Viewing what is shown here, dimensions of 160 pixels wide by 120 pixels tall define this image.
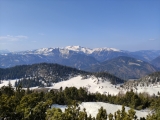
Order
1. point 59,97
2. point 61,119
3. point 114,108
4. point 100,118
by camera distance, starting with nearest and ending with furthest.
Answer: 1. point 61,119
2. point 100,118
3. point 114,108
4. point 59,97

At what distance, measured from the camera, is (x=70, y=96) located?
15100 centimetres

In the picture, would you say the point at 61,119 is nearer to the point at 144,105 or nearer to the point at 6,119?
the point at 6,119

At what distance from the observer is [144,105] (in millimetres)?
144000

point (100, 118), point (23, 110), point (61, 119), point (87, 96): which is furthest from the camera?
point (87, 96)

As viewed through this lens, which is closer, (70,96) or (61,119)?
(61,119)

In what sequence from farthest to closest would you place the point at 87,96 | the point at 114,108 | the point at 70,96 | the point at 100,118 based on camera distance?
the point at 87,96, the point at 70,96, the point at 114,108, the point at 100,118

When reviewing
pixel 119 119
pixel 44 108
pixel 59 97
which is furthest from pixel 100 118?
pixel 59 97

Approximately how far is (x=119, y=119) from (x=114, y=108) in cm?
7096

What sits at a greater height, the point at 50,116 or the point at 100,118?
the point at 50,116

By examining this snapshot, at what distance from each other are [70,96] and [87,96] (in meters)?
18.4

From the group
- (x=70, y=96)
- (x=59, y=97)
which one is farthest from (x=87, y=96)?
(x=59, y=97)

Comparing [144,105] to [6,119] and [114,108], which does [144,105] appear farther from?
[6,119]

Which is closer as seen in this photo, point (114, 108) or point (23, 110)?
point (23, 110)

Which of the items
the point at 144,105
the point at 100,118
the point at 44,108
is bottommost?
the point at 144,105
